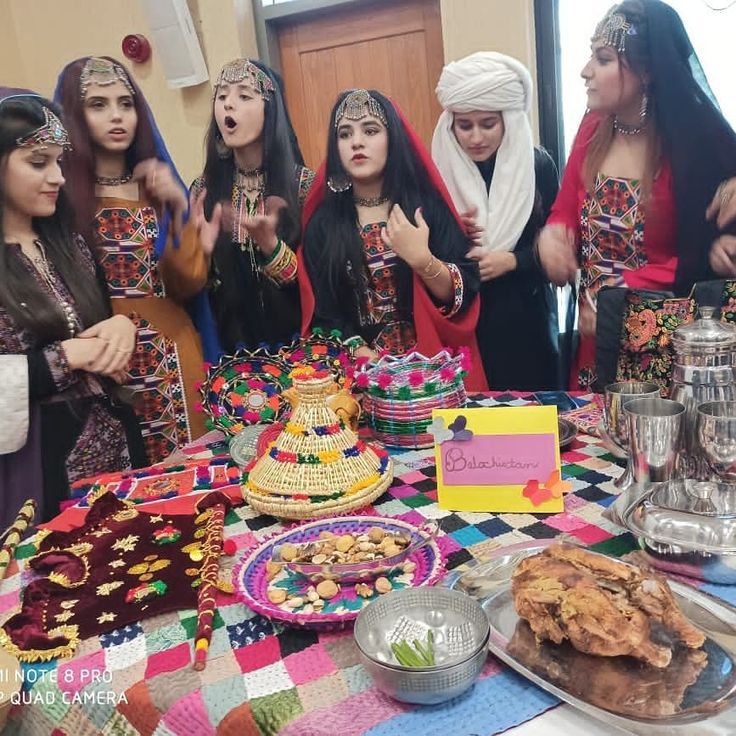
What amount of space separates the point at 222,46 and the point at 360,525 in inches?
73.0

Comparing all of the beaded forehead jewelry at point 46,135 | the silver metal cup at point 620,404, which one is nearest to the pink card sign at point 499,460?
the silver metal cup at point 620,404

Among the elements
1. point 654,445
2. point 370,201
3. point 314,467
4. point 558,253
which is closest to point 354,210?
point 370,201

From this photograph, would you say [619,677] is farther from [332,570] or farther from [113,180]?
[113,180]

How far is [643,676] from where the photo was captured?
0.51 meters

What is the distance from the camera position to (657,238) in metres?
1.38

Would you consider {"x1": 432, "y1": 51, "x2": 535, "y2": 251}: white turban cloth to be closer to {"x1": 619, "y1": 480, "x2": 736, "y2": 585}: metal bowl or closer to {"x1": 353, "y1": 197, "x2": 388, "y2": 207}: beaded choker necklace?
{"x1": 353, "y1": 197, "x2": 388, "y2": 207}: beaded choker necklace

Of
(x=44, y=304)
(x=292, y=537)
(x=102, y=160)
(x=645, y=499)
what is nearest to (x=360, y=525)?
(x=292, y=537)

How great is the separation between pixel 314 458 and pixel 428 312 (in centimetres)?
72

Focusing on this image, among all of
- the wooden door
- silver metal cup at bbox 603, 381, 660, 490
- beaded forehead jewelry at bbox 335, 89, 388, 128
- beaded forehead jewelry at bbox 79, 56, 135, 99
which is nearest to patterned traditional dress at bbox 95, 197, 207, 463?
beaded forehead jewelry at bbox 79, 56, 135, 99

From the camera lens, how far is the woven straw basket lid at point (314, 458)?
2.93 feet

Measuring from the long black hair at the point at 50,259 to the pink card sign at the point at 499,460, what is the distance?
2.83ft

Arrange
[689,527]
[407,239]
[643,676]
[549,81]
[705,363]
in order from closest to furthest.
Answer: [643,676]
[689,527]
[705,363]
[407,239]
[549,81]

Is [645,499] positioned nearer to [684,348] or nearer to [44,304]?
[684,348]

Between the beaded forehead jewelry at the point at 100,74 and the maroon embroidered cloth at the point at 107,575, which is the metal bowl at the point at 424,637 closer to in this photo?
the maroon embroidered cloth at the point at 107,575
